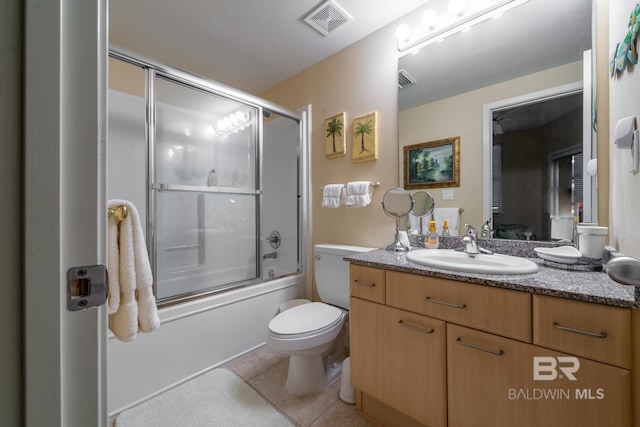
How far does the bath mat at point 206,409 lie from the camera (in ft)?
4.16

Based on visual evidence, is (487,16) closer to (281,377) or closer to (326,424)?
(326,424)

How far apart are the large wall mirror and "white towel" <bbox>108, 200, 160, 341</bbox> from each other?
147 centimetres

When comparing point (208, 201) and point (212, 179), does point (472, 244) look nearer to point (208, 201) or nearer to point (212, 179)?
point (208, 201)

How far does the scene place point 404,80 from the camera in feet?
5.49

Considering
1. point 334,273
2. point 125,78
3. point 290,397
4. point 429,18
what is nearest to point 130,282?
point 290,397

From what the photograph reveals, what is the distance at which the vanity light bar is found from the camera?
1.33 m

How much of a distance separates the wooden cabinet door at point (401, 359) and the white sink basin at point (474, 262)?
0.23m

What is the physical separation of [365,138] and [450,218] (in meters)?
0.79

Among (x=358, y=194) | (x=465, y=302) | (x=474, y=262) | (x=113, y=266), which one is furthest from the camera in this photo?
(x=358, y=194)

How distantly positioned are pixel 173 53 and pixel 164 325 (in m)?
2.02

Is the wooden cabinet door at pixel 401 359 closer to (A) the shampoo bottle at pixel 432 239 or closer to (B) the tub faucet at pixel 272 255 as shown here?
A: (A) the shampoo bottle at pixel 432 239

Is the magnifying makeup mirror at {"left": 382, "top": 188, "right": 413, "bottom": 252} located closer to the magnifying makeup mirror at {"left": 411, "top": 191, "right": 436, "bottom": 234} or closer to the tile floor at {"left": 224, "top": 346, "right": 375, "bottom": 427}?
the magnifying makeup mirror at {"left": 411, "top": 191, "right": 436, "bottom": 234}

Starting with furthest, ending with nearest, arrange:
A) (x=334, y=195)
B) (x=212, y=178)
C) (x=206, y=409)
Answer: (x=212, y=178) < (x=334, y=195) < (x=206, y=409)

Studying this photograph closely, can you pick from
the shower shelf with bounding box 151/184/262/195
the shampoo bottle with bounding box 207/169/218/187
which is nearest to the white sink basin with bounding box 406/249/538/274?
the shower shelf with bounding box 151/184/262/195
